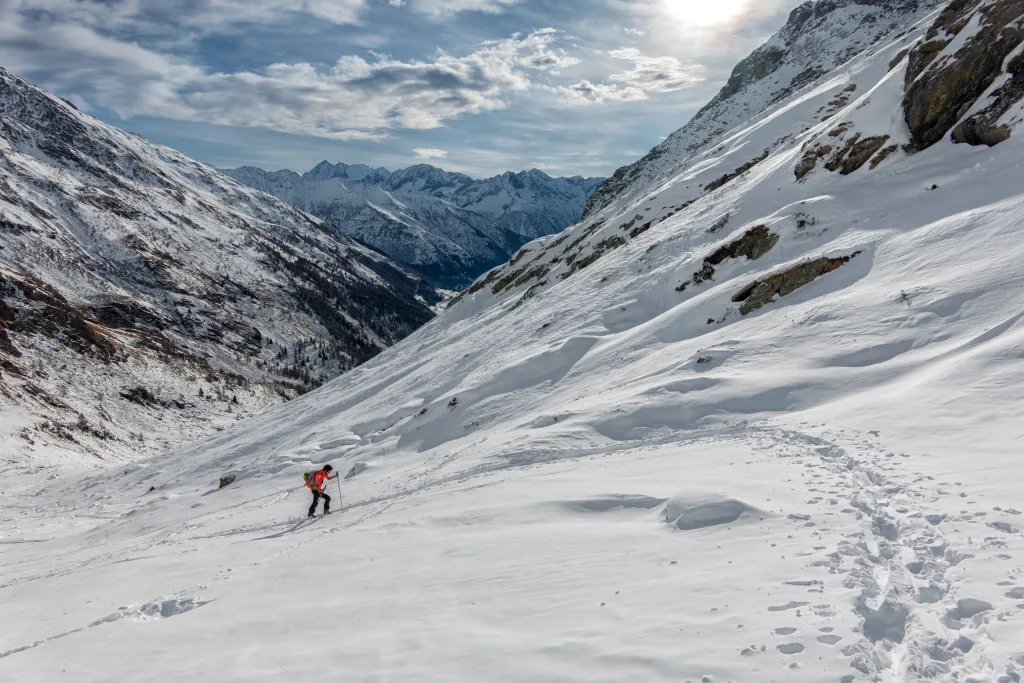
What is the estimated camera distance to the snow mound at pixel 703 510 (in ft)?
30.4

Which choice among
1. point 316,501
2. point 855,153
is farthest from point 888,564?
point 855,153

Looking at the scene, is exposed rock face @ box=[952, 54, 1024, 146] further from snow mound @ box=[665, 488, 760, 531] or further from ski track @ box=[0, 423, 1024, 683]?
snow mound @ box=[665, 488, 760, 531]

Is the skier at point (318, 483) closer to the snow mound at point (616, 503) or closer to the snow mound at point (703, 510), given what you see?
the snow mound at point (616, 503)

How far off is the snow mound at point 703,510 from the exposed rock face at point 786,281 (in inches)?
618

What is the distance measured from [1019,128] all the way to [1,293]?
15303 cm

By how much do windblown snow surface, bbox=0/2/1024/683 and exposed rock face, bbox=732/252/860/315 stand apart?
209mm

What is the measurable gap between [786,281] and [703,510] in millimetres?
17152

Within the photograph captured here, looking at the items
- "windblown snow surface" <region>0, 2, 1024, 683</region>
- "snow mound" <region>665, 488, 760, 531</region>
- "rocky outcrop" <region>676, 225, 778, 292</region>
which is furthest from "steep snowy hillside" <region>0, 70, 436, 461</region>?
"snow mound" <region>665, 488, 760, 531</region>

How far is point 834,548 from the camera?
7.55m

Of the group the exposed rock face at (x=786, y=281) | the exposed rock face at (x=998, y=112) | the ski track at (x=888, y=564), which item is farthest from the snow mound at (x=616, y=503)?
the exposed rock face at (x=998, y=112)

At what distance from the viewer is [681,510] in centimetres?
980

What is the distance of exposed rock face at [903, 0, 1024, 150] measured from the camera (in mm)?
24203

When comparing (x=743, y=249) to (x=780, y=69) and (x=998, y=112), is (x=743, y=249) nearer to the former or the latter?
(x=998, y=112)

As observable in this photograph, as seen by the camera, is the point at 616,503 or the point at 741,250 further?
the point at 741,250
